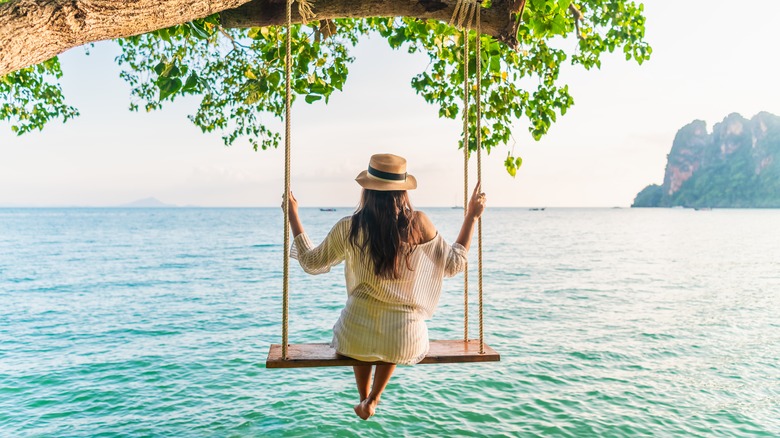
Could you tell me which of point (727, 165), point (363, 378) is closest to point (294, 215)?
point (363, 378)

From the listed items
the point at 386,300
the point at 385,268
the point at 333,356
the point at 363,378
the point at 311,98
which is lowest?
the point at 363,378

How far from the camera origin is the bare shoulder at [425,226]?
3039 mm

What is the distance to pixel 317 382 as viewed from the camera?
9.24 metres

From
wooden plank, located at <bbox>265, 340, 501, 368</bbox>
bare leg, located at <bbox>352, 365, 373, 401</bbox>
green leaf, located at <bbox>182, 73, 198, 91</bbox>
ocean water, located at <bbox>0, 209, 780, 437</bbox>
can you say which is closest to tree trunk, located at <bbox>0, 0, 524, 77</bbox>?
green leaf, located at <bbox>182, 73, 198, 91</bbox>

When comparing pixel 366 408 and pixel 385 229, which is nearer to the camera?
pixel 385 229

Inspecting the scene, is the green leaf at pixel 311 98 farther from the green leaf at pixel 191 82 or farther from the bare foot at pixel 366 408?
the bare foot at pixel 366 408

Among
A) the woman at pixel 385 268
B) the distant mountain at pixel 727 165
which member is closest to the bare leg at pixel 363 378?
the woman at pixel 385 268

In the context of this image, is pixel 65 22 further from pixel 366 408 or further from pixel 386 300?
pixel 366 408

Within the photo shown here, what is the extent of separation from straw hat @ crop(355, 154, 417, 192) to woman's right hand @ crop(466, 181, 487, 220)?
43 cm

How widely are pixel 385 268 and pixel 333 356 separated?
569mm

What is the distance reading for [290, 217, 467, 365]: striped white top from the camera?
9.96ft

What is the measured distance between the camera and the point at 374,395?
10.1 ft

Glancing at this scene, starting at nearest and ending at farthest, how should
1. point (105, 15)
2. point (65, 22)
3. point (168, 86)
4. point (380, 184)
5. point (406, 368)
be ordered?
point (65, 22) → point (105, 15) → point (380, 184) → point (168, 86) → point (406, 368)

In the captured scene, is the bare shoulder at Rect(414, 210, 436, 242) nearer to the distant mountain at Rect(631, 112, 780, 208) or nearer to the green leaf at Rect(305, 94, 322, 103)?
the green leaf at Rect(305, 94, 322, 103)
